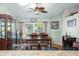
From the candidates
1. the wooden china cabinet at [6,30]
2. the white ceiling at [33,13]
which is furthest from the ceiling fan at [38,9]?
the wooden china cabinet at [6,30]

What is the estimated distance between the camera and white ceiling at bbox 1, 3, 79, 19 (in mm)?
3586

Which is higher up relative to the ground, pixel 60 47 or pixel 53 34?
pixel 53 34

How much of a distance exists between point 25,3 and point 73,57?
1467 mm

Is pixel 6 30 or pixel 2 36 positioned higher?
pixel 6 30

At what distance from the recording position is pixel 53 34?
362 centimetres

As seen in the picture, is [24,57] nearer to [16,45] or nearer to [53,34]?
[16,45]

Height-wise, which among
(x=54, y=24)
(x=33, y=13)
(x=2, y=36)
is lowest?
(x=2, y=36)

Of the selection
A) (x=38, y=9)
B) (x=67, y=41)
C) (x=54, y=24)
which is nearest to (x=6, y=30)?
(x=38, y=9)

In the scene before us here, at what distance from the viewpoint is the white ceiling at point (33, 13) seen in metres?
3.59

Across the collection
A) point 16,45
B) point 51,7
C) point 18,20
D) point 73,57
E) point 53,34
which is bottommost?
point 73,57

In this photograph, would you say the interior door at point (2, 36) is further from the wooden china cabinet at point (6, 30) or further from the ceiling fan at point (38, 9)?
the ceiling fan at point (38, 9)

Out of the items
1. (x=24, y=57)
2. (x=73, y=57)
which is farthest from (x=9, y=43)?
(x=73, y=57)

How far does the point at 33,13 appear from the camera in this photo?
11.8 feet

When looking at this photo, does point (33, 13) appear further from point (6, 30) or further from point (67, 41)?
point (67, 41)
